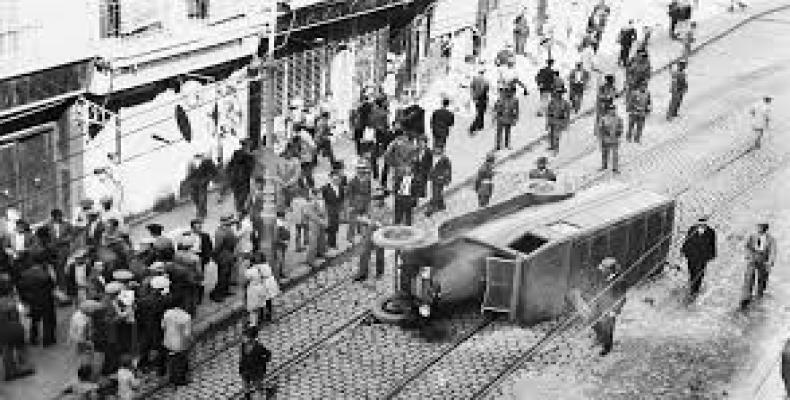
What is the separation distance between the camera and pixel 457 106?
3228 centimetres

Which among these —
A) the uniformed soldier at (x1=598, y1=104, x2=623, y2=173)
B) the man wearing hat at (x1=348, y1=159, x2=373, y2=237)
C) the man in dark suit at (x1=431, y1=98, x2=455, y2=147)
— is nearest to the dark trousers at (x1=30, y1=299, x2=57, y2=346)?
the man wearing hat at (x1=348, y1=159, x2=373, y2=237)

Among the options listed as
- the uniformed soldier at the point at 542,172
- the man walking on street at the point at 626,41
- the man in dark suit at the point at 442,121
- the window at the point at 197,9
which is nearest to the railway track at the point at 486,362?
the uniformed soldier at the point at 542,172

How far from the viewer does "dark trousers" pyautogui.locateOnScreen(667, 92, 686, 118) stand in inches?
1235

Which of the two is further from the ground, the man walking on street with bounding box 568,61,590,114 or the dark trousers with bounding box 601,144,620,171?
the man walking on street with bounding box 568,61,590,114

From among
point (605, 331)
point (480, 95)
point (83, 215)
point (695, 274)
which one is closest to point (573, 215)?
point (695, 274)

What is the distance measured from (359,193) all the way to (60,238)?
5.62 m

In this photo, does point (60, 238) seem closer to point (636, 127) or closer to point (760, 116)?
point (636, 127)

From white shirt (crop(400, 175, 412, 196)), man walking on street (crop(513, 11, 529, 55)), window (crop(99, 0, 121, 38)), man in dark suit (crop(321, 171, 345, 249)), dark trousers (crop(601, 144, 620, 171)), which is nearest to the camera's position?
man in dark suit (crop(321, 171, 345, 249))

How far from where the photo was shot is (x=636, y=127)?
30391 millimetres

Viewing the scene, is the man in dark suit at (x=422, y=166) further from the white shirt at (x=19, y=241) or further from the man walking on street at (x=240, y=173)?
the white shirt at (x=19, y=241)

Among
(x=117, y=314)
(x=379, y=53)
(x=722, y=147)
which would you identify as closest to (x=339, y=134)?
(x=379, y=53)

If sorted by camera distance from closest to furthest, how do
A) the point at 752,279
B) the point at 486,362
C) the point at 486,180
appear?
the point at 486,362 → the point at 752,279 → the point at 486,180

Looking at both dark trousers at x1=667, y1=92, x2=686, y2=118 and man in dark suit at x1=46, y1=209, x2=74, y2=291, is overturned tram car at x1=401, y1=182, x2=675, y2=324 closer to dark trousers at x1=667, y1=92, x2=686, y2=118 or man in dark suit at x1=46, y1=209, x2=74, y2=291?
man in dark suit at x1=46, y1=209, x2=74, y2=291

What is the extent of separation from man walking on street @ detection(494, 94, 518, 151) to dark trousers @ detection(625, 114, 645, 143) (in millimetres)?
2812
